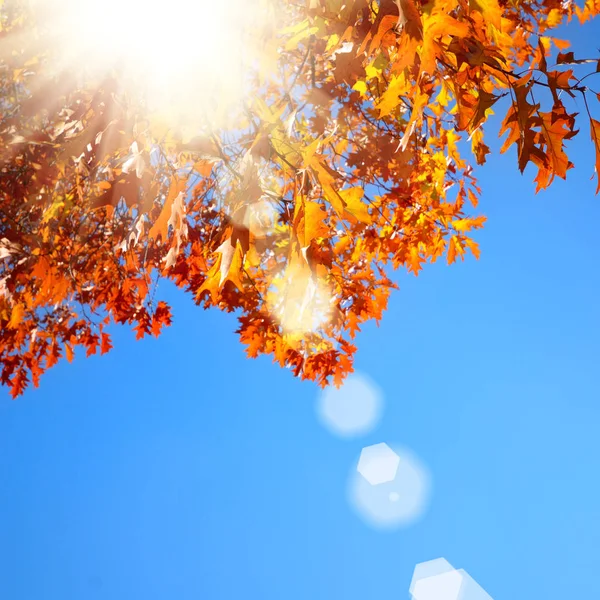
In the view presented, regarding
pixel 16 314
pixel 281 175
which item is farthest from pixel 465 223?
pixel 16 314

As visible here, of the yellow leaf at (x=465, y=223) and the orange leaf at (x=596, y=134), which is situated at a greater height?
the yellow leaf at (x=465, y=223)

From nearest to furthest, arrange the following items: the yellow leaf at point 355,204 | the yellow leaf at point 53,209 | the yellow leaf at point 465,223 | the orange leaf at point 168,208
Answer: the yellow leaf at point 355,204
the orange leaf at point 168,208
the yellow leaf at point 53,209
the yellow leaf at point 465,223

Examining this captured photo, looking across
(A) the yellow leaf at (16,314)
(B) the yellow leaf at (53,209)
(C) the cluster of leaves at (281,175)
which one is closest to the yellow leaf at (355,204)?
(C) the cluster of leaves at (281,175)

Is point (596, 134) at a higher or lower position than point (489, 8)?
lower

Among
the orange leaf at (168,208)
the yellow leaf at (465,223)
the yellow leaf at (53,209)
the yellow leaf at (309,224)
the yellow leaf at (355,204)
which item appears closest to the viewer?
the yellow leaf at (309,224)

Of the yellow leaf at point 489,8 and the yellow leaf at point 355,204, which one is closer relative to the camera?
the yellow leaf at point 489,8

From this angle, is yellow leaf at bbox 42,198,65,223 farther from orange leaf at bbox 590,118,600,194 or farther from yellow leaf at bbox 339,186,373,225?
orange leaf at bbox 590,118,600,194

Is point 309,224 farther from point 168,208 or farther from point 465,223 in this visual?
point 465,223

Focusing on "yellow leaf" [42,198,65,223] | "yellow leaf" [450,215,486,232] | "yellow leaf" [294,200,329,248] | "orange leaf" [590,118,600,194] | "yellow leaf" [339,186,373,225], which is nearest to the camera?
"orange leaf" [590,118,600,194]

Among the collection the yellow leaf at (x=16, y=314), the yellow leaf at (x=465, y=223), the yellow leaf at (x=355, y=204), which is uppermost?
the yellow leaf at (x=465, y=223)

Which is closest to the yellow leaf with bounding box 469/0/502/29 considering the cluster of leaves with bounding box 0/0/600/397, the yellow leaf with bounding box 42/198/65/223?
the cluster of leaves with bounding box 0/0/600/397

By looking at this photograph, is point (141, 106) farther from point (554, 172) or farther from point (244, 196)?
point (554, 172)

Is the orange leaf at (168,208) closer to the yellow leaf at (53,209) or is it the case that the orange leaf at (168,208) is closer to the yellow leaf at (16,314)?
the yellow leaf at (53,209)

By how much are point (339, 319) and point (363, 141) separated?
1.85 metres
